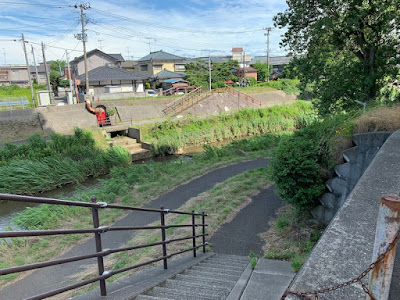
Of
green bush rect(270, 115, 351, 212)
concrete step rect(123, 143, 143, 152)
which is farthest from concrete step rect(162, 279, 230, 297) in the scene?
concrete step rect(123, 143, 143, 152)

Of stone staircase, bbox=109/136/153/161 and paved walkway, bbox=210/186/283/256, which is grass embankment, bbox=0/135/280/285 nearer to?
paved walkway, bbox=210/186/283/256

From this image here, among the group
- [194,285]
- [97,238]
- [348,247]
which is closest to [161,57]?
[194,285]

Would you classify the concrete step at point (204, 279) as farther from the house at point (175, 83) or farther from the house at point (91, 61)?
the house at point (91, 61)

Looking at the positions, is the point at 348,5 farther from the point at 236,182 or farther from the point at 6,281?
the point at 6,281

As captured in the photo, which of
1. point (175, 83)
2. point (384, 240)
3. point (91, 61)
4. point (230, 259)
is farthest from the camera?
point (91, 61)

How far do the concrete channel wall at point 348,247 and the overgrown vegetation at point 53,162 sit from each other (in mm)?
14276

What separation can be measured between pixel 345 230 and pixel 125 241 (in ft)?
20.5

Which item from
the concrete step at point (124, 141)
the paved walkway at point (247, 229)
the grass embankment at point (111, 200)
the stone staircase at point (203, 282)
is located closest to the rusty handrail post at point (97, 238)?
the stone staircase at point (203, 282)

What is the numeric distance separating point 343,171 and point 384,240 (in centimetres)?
503

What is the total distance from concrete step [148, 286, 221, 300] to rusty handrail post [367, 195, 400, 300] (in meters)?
2.08

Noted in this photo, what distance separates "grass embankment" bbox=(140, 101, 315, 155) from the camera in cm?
2148

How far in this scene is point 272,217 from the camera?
24.3ft

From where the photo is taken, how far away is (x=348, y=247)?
6.74 feet

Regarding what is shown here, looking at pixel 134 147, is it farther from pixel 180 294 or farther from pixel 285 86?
pixel 285 86
